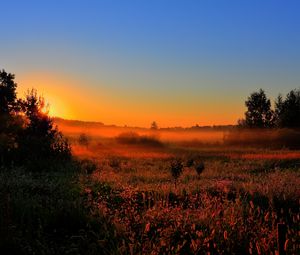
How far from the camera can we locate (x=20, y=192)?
13664 mm

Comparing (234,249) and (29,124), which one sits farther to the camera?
(29,124)

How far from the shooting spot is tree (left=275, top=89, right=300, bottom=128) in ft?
249

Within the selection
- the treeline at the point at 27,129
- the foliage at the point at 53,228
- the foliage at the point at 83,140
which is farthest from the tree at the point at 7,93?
the foliage at the point at 83,140

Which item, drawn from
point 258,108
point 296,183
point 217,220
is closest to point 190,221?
point 217,220

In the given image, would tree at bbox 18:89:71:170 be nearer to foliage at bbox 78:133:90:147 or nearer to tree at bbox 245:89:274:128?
foliage at bbox 78:133:90:147

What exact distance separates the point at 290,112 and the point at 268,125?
841 cm

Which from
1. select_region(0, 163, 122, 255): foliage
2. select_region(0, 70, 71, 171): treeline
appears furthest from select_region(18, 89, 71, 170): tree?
select_region(0, 163, 122, 255): foliage

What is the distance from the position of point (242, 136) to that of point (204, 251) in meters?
74.3

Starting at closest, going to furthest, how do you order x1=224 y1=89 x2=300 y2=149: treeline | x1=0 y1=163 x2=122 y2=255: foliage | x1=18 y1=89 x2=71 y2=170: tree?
1. x1=0 y1=163 x2=122 y2=255: foliage
2. x1=18 y1=89 x2=71 y2=170: tree
3. x1=224 y1=89 x2=300 y2=149: treeline

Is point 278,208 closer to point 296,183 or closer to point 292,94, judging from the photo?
point 296,183

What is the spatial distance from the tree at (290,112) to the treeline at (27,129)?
46.1 m

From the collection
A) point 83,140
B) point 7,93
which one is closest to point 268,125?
point 83,140

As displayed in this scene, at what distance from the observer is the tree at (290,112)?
7600 centimetres

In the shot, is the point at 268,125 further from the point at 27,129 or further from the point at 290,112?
the point at 27,129
